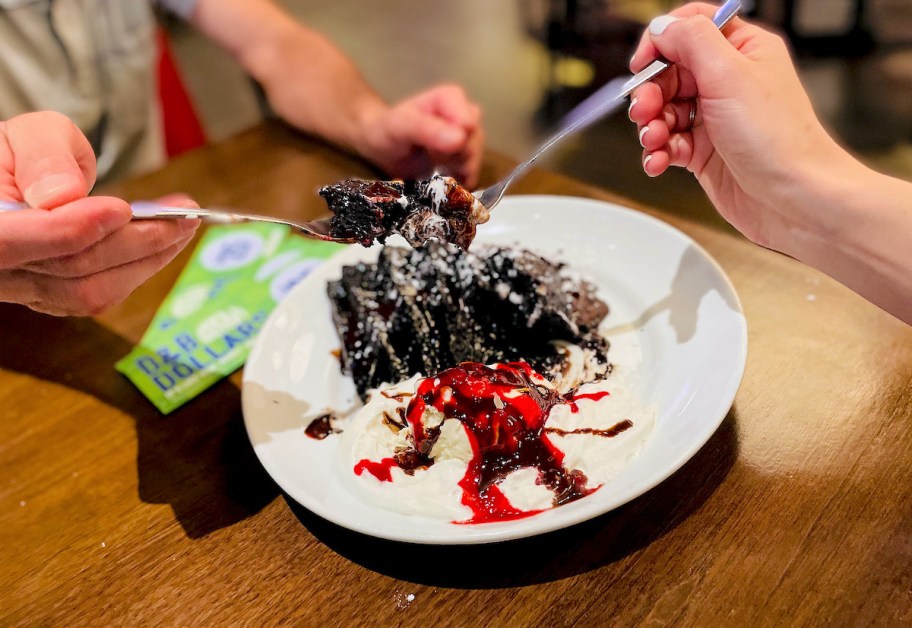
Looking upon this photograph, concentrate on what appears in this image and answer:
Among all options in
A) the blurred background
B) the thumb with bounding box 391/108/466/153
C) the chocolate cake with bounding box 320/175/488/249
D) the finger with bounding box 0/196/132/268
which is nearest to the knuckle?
the finger with bounding box 0/196/132/268

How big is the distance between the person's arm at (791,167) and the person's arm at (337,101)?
762 millimetres

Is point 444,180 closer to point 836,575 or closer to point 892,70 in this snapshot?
point 836,575

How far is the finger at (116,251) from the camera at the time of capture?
1.23m

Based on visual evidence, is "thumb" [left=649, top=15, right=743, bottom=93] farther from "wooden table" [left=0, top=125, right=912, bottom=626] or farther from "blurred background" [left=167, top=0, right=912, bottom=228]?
"blurred background" [left=167, top=0, right=912, bottom=228]

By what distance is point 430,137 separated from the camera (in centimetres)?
202

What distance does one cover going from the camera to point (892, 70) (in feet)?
14.2

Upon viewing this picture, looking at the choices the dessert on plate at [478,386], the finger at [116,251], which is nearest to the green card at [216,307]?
the dessert on plate at [478,386]

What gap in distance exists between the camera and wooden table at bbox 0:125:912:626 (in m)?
1.07

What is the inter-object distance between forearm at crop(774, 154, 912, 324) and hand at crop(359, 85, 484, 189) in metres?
1.00

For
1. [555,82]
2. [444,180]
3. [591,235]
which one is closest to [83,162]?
[444,180]

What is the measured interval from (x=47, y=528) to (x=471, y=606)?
840mm

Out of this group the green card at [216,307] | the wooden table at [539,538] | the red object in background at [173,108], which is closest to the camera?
the wooden table at [539,538]

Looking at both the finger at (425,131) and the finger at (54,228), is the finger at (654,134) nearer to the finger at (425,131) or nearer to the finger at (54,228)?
the finger at (425,131)

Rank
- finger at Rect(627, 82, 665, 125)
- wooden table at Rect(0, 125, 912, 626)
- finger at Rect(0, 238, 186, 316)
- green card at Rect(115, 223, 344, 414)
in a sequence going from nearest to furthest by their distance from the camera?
wooden table at Rect(0, 125, 912, 626)
finger at Rect(0, 238, 186, 316)
finger at Rect(627, 82, 665, 125)
green card at Rect(115, 223, 344, 414)
